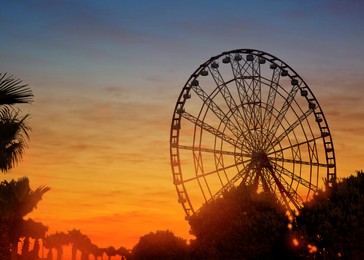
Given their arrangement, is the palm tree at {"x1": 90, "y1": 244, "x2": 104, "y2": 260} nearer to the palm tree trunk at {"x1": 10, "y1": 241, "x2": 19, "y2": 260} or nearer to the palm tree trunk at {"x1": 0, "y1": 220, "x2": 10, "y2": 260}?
the palm tree trunk at {"x1": 10, "y1": 241, "x2": 19, "y2": 260}

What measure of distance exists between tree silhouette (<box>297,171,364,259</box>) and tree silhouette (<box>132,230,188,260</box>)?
16979mm

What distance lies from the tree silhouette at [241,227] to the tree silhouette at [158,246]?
38.6 feet

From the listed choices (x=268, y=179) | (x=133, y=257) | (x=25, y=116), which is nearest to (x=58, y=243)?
(x=133, y=257)

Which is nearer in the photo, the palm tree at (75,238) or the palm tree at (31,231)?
the palm tree at (31,231)

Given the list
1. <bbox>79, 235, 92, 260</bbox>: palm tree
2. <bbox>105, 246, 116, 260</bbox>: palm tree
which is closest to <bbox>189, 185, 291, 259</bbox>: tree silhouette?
<bbox>79, 235, 92, 260</bbox>: palm tree

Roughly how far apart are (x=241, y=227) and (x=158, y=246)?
1774cm

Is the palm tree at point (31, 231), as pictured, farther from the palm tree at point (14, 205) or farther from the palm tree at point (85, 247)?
the palm tree at point (85, 247)

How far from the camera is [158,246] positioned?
60.9 metres

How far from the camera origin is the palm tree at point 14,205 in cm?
3584

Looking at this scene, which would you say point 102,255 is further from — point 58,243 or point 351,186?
point 351,186

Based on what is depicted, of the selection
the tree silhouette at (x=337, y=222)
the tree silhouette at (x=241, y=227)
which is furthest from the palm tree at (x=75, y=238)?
the tree silhouette at (x=337, y=222)

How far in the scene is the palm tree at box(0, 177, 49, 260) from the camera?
35844mm

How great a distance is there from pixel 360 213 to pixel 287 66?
66.7 ft

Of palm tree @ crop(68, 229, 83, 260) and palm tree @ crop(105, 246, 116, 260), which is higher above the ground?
palm tree @ crop(105, 246, 116, 260)
